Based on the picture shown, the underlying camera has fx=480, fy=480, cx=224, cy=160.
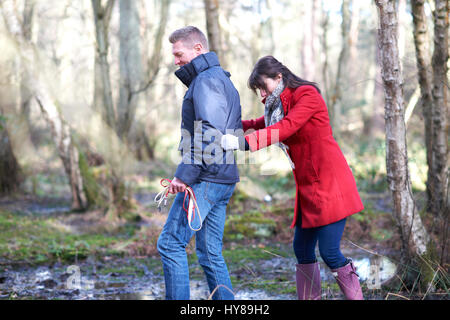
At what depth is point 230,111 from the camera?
336cm

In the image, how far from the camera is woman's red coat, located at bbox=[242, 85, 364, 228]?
10.7ft

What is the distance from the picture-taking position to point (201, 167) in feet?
10.5

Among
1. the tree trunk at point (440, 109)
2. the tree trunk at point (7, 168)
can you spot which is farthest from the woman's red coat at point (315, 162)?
the tree trunk at point (7, 168)

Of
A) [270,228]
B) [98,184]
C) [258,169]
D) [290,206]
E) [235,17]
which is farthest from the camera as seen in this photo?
[235,17]

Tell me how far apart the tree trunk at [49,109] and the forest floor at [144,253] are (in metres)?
0.55

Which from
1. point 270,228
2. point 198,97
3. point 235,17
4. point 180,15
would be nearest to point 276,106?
point 198,97

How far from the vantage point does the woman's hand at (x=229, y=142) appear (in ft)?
10.1

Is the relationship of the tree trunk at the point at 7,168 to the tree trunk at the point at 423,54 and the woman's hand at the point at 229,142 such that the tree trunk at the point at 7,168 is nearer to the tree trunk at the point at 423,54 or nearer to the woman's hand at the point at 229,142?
the woman's hand at the point at 229,142

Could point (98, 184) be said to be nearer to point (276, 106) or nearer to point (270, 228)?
point (270, 228)

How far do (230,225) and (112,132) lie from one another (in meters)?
2.53

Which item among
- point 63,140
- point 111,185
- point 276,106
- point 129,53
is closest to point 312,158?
point 276,106

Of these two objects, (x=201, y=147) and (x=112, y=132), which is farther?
(x=112, y=132)

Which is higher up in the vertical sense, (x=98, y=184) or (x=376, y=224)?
(x=98, y=184)

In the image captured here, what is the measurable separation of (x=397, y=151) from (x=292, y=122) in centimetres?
133
